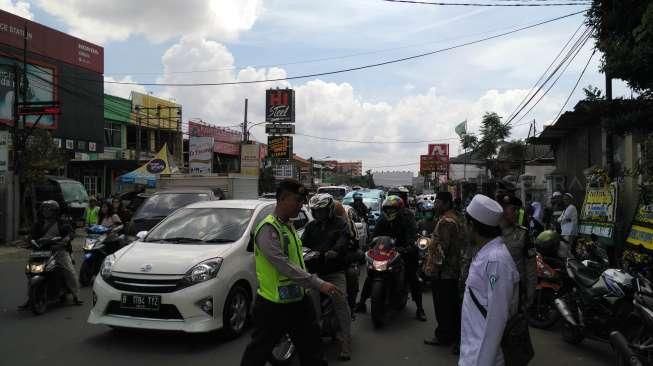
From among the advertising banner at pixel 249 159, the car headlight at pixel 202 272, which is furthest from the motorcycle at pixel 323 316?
the advertising banner at pixel 249 159

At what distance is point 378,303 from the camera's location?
7.30m

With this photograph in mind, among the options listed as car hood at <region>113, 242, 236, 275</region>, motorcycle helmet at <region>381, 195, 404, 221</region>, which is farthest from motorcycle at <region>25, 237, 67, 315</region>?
motorcycle helmet at <region>381, 195, 404, 221</region>

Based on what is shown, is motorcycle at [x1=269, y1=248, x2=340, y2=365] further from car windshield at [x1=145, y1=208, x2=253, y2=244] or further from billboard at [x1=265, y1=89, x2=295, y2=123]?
billboard at [x1=265, y1=89, x2=295, y2=123]

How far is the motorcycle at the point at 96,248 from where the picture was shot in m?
10.1

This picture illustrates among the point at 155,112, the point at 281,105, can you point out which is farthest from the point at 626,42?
the point at 155,112

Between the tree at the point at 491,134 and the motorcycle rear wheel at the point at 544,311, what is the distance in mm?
26981

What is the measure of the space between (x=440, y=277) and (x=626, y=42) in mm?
3696

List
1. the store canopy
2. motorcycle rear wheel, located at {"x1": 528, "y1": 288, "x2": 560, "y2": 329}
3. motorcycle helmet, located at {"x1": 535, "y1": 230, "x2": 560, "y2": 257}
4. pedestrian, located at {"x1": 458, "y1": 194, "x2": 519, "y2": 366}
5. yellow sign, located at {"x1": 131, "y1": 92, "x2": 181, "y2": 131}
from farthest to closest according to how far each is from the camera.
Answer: yellow sign, located at {"x1": 131, "y1": 92, "x2": 181, "y2": 131} → the store canopy → motorcycle helmet, located at {"x1": 535, "y1": 230, "x2": 560, "y2": 257} → motorcycle rear wheel, located at {"x1": 528, "y1": 288, "x2": 560, "y2": 329} → pedestrian, located at {"x1": 458, "y1": 194, "x2": 519, "y2": 366}

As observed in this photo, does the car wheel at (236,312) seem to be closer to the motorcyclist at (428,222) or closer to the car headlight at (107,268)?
the car headlight at (107,268)

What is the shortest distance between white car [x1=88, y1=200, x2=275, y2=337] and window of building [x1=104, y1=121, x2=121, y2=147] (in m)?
32.7

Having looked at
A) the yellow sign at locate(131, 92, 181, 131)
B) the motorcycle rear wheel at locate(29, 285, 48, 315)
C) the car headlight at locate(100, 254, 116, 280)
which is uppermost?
the yellow sign at locate(131, 92, 181, 131)

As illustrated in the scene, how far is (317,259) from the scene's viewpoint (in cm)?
627

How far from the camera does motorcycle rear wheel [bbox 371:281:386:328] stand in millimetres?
7281

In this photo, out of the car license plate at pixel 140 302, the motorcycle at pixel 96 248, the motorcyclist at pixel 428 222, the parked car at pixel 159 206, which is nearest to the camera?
the car license plate at pixel 140 302
